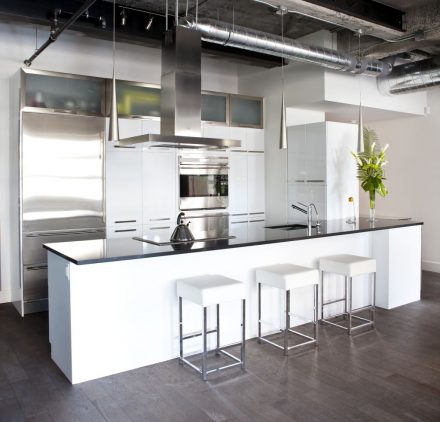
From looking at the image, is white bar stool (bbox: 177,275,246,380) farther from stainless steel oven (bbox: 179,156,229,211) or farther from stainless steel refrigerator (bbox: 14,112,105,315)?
stainless steel oven (bbox: 179,156,229,211)

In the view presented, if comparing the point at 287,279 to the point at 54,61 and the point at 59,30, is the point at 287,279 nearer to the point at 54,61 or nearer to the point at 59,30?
the point at 59,30

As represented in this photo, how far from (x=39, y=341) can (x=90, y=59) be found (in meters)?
3.55

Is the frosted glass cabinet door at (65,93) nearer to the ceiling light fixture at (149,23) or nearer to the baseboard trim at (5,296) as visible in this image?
the ceiling light fixture at (149,23)

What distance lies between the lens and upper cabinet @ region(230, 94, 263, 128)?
665cm

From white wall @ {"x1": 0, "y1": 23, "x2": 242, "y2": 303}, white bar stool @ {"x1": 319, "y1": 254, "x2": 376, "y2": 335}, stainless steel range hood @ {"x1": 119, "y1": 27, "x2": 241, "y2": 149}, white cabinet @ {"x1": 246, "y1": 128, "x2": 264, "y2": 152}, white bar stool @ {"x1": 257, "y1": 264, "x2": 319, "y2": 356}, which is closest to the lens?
white bar stool @ {"x1": 257, "y1": 264, "x2": 319, "y2": 356}

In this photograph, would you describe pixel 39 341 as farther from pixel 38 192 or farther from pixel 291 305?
pixel 291 305

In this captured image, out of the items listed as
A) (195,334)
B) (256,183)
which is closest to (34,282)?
(195,334)

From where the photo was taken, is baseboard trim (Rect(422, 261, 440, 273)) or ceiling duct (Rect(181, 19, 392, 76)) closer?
ceiling duct (Rect(181, 19, 392, 76))

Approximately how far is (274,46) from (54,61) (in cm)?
271

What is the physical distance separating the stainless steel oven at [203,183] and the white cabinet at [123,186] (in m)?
0.63

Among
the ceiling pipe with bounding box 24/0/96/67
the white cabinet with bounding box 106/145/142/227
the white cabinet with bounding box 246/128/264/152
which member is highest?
the ceiling pipe with bounding box 24/0/96/67

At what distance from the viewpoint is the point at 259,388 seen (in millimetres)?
3287

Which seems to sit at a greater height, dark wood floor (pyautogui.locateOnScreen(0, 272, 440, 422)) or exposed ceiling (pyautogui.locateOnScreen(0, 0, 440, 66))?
exposed ceiling (pyautogui.locateOnScreen(0, 0, 440, 66))

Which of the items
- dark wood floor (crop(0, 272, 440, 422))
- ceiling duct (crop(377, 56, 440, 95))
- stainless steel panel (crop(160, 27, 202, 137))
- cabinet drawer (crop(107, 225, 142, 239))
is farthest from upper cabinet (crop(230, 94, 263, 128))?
dark wood floor (crop(0, 272, 440, 422))
